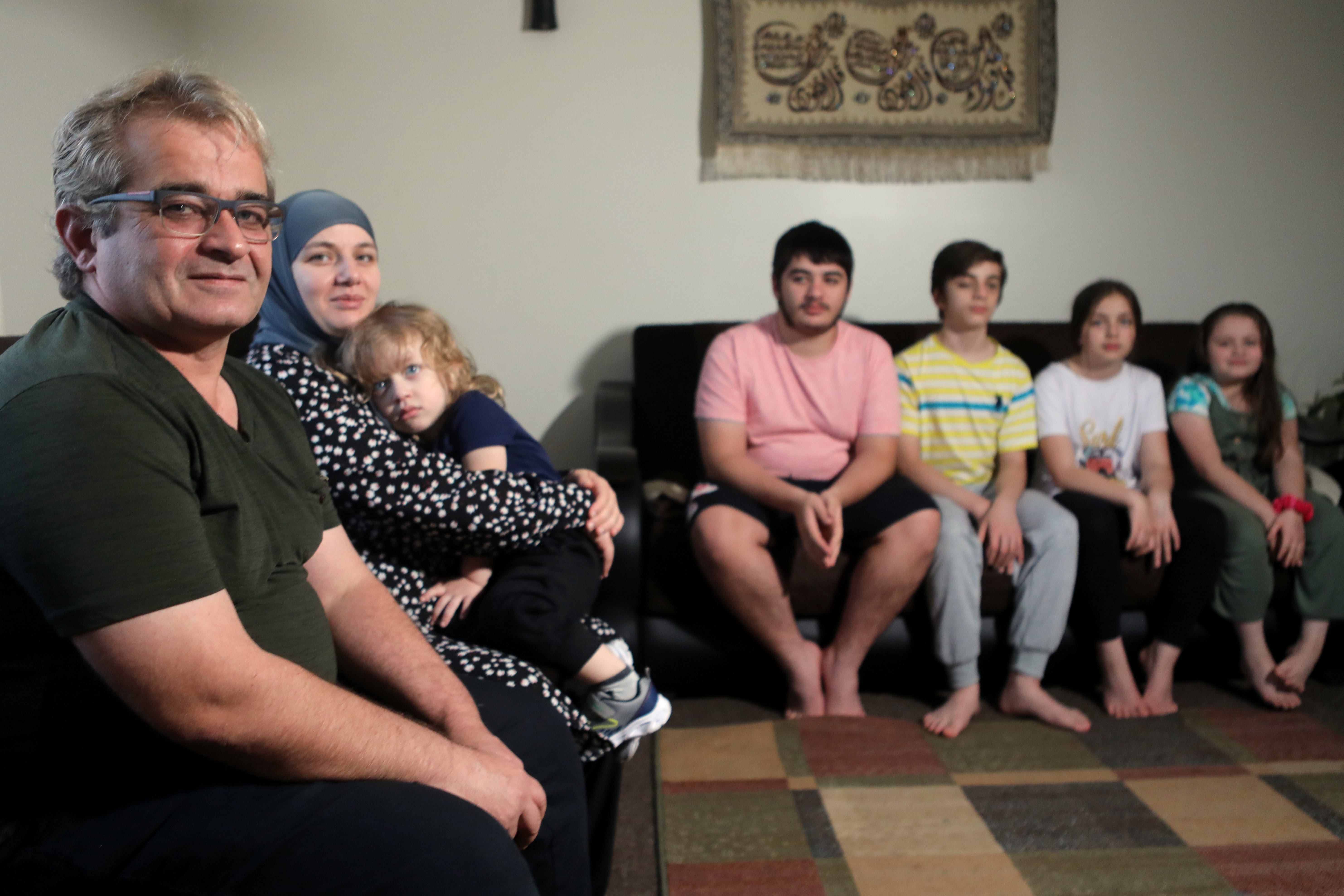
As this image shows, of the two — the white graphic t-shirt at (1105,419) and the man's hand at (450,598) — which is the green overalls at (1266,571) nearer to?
the white graphic t-shirt at (1105,419)

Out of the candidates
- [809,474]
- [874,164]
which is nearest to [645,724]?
[809,474]

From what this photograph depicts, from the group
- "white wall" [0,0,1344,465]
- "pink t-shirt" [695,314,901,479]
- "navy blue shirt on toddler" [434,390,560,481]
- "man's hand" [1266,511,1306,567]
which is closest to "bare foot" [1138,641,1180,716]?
"man's hand" [1266,511,1306,567]

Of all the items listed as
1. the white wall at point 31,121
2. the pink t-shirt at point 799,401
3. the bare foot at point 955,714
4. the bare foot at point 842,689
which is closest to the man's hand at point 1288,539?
the bare foot at point 955,714

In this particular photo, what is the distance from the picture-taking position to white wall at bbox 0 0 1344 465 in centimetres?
284

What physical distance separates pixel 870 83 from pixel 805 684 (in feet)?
6.17

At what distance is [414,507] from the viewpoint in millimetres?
1375

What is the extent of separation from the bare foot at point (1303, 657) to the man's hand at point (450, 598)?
1.86 meters

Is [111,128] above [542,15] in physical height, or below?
below

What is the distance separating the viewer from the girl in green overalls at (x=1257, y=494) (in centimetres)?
213

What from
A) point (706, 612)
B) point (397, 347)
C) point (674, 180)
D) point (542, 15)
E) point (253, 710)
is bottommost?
point (706, 612)

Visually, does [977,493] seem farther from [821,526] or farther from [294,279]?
[294,279]

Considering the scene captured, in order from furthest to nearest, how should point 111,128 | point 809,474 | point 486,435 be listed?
point 809,474 < point 486,435 < point 111,128

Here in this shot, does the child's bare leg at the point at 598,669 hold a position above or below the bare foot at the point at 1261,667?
above

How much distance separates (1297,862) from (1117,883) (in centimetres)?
33
